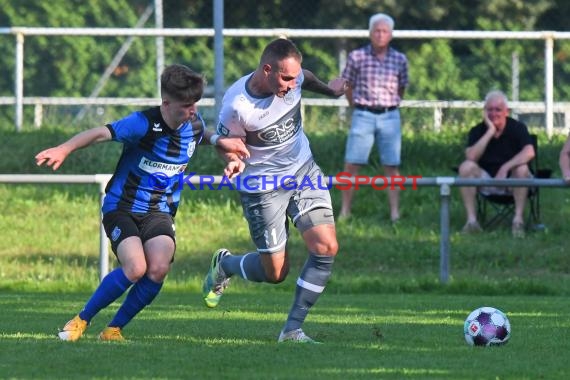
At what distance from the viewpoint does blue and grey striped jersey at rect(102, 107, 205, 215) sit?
798 centimetres

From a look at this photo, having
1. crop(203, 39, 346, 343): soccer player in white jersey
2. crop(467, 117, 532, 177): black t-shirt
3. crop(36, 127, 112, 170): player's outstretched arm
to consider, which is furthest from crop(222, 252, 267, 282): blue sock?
crop(467, 117, 532, 177): black t-shirt

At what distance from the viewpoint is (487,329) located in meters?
7.75

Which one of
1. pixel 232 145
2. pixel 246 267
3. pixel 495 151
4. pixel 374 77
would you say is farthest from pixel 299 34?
pixel 232 145

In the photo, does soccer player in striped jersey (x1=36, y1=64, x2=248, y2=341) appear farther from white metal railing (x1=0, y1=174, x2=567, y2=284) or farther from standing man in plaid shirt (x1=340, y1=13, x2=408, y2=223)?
standing man in plaid shirt (x1=340, y1=13, x2=408, y2=223)

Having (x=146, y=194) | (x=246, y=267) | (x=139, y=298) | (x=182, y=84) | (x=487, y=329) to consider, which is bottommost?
(x=487, y=329)

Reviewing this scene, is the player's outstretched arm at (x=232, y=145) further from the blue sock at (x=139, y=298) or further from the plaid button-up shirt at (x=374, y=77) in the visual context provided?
the plaid button-up shirt at (x=374, y=77)

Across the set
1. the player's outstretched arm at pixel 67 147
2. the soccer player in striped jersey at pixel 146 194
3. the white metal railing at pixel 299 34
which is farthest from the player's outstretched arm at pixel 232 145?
the white metal railing at pixel 299 34

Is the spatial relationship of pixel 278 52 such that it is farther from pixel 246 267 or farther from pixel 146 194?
pixel 246 267

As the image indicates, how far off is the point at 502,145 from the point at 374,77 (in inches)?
60.3

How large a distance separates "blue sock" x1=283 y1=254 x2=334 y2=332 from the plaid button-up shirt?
6.27 meters

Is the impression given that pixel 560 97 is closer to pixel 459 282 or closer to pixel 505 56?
pixel 505 56

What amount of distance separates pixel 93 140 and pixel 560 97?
1135cm

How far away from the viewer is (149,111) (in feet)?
26.5

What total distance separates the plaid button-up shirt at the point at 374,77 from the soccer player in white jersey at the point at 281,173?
5608mm
